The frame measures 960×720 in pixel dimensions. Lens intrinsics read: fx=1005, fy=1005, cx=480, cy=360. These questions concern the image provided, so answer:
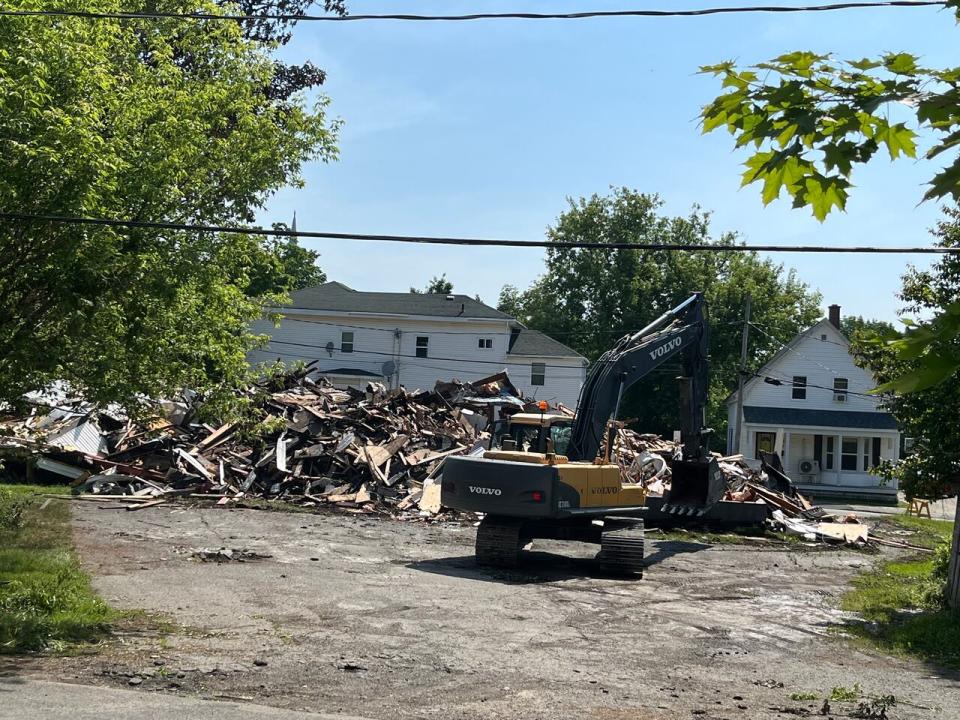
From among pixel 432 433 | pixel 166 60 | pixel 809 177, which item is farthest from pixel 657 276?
pixel 809 177

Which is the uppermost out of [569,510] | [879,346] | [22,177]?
[22,177]

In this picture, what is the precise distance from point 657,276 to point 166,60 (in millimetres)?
53166

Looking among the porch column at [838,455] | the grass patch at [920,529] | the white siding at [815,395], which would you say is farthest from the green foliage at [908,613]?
the porch column at [838,455]

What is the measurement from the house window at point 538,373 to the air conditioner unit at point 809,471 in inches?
545

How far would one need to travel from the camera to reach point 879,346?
3.64m

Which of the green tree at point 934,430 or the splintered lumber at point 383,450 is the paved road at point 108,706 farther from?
the splintered lumber at point 383,450

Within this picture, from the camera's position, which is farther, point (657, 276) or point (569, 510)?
point (657, 276)

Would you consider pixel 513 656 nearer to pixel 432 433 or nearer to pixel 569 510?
pixel 569 510

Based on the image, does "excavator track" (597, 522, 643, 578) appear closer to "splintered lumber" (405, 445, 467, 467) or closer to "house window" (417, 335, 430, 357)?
"splintered lumber" (405, 445, 467, 467)

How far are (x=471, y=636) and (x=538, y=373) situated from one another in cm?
4297

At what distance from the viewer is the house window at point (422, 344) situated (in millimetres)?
51906

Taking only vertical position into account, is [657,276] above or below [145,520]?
above

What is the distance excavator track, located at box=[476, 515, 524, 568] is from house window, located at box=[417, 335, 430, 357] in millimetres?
34809

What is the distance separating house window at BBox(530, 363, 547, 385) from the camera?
54156 mm
